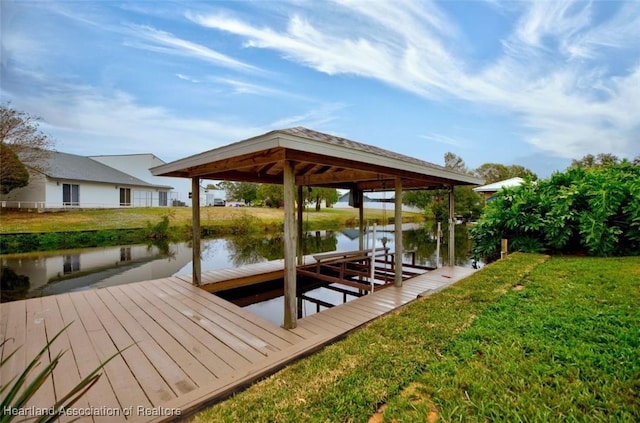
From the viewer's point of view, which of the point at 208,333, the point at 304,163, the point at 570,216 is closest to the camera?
the point at 208,333

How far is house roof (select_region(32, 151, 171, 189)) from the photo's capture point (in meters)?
18.0

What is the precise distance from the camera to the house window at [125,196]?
21859 millimetres

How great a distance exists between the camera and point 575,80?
Result: 1020 cm

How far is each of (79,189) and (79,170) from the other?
78.5 inches

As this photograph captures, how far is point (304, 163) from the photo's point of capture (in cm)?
452

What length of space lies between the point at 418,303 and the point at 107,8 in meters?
8.19

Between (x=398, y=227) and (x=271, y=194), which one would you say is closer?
(x=398, y=227)

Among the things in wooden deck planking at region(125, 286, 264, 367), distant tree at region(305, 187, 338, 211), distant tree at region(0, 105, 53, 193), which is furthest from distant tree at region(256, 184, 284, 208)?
wooden deck planking at region(125, 286, 264, 367)

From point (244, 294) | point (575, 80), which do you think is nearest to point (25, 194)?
point (244, 294)

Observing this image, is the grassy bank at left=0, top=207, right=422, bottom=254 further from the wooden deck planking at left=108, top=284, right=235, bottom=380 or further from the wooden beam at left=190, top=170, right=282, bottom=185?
the wooden deck planking at left=108, top=284, right=235, bottom=380

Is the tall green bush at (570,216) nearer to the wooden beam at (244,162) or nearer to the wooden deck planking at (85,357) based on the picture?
the wooden beam at (244,162)

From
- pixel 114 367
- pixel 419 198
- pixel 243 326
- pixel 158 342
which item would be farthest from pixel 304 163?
pixel 419 198

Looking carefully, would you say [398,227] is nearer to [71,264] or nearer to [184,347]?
[184,347]

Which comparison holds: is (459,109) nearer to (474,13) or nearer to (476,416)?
(474,13)
